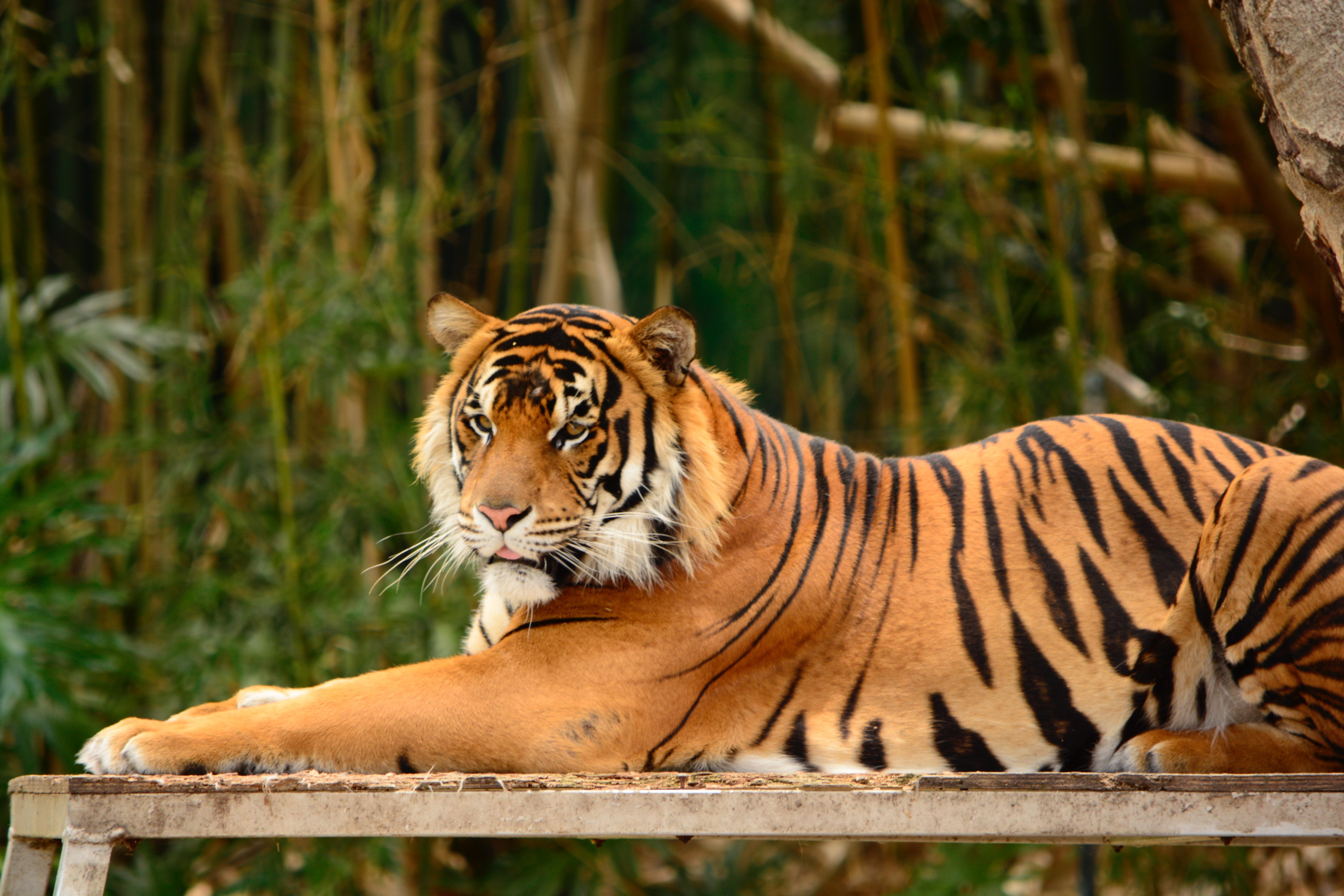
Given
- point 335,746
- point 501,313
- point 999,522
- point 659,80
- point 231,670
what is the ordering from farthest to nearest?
point 659,80 < point 501,313 < point 231,670 < point 999,522 < point 335,746

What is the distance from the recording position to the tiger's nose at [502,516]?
5.65ft

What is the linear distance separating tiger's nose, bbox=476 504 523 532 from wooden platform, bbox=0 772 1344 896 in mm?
417

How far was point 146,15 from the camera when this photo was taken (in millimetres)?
4258

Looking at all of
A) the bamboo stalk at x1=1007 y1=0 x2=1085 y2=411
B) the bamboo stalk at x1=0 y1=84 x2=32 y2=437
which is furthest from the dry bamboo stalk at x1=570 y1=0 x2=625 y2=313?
the bamboo stalk at x1=0 y1=84 x2=32 y2=437

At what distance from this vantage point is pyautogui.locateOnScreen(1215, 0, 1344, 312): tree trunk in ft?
4.66

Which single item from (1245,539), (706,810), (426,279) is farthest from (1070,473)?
(426,279)

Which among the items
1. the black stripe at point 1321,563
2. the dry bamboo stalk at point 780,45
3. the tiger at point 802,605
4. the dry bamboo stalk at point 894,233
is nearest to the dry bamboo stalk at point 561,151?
the dry bamboo stalk at point 780,45

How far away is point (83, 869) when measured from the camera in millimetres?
1365

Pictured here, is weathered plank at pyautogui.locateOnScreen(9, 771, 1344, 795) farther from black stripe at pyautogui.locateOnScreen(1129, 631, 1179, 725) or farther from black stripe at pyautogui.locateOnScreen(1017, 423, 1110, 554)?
black stripe at pyautogui.locateOnScreen(1017, 423, 1110, 554)

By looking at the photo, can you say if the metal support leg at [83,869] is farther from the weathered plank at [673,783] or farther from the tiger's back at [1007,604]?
the tiger's back at [1007,604]

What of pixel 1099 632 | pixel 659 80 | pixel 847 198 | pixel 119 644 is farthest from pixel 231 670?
pixel 659 80

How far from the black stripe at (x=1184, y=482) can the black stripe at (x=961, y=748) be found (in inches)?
19.2

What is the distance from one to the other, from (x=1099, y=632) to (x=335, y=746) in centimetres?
115

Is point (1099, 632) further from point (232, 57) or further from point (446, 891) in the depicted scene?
point (232, 57)
